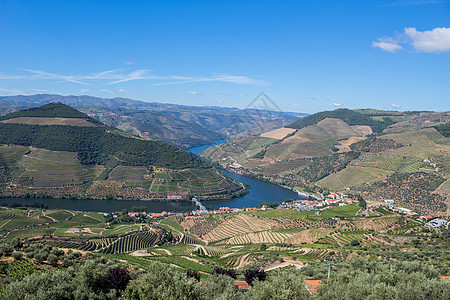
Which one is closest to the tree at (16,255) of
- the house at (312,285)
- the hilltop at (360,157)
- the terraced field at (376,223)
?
the house at (312,285)

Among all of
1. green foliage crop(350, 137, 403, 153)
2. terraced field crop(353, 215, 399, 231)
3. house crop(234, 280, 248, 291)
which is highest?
green foliage crop(350, 137, 403, 153)

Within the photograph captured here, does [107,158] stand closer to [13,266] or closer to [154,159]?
[154,159]

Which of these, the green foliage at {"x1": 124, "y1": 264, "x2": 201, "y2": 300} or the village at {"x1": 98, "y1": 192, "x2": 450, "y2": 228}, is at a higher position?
the green foliage at {"x1": 124, "y1": 264, "x2": 201, "y2": 300}

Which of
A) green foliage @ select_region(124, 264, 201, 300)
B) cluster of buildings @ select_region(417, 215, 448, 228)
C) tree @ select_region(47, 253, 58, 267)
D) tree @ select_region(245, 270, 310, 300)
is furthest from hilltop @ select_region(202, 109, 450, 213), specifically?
tree @ select_region(47, 253, 58, 267)

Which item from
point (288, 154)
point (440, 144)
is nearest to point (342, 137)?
point (288, 154)

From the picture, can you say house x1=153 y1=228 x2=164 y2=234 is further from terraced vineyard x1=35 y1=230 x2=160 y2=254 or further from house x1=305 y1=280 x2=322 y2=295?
house x1=305 y1=280 x2=322 y2=295

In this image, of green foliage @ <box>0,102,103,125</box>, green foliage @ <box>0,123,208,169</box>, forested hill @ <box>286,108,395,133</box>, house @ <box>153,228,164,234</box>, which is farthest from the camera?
forested hill @ <box>286,108,395,133</box>

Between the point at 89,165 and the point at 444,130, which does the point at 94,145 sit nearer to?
the point at 89,165

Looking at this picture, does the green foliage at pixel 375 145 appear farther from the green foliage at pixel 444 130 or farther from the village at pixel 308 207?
the village at pixel 308 207
